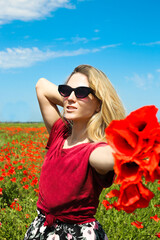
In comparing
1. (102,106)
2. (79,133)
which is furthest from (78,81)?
(79,133)

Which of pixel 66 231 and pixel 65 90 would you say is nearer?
pixel 66 231

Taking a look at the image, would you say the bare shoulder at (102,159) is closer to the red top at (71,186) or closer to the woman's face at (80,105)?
the red top at (71,186)

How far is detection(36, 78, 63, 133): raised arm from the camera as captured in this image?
256 cm

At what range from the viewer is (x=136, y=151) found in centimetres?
118

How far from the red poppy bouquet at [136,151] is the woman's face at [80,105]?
0.88 m

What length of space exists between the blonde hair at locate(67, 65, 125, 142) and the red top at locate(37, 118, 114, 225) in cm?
13

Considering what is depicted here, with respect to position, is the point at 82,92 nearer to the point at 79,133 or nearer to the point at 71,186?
the point at 79,133

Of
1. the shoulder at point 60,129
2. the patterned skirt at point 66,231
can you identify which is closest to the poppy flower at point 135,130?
the patterned skirt at point 66,231

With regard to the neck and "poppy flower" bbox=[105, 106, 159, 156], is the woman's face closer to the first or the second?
the neck

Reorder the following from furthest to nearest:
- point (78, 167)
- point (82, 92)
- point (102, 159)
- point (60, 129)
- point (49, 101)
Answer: point (49, 101) → point (60, 129) → point (82, 92) → point (78, 167) → point (102, 159)

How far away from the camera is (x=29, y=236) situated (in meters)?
2.23

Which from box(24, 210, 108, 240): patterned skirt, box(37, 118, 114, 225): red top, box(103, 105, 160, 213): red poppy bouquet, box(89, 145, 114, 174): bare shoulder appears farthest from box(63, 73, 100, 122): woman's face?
box(103, 105, 160, 213): red poppy bouquet

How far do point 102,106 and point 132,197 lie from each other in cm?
97

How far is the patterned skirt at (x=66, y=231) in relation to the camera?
203 cm
